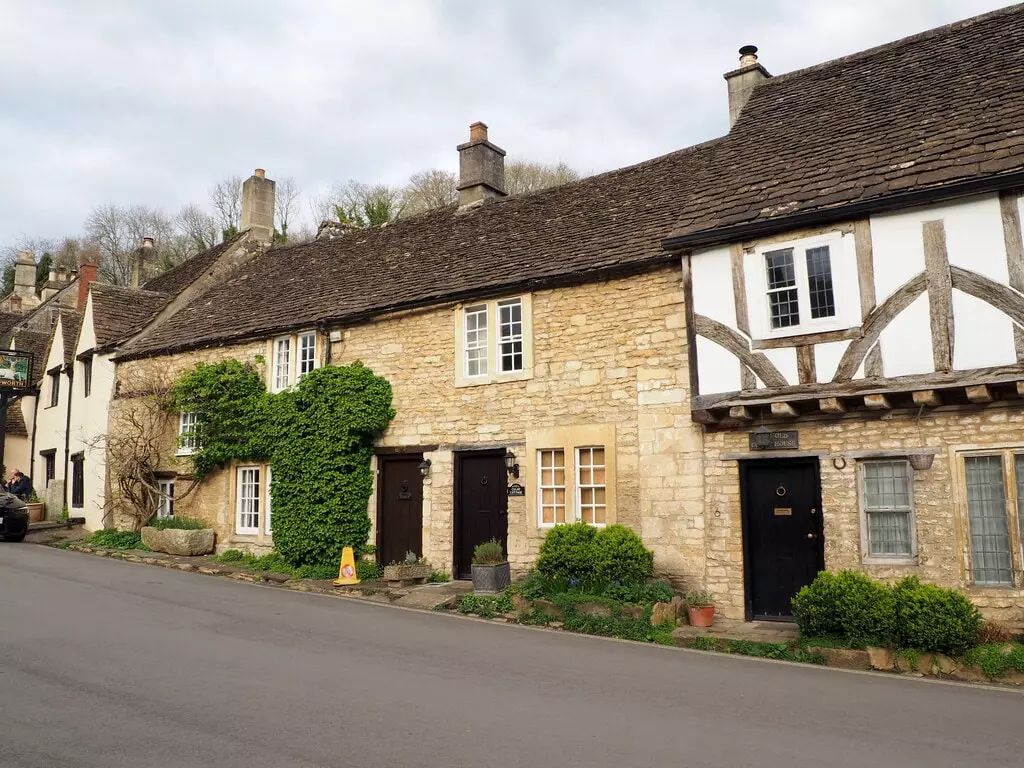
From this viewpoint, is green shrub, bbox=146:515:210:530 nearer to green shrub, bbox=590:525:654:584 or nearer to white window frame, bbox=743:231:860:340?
green shrub, bbox=590:525:654:584

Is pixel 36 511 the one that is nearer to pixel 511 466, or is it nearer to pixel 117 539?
pixel 117 539

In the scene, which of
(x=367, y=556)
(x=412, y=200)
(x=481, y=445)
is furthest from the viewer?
(x=412, y=200)

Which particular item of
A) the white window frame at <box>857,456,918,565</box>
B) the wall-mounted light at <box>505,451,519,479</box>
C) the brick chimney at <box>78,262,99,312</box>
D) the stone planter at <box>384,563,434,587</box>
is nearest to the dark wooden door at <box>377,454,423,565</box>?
the stone planter at <box>384,563,434,587</box>

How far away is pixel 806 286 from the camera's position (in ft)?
36.8

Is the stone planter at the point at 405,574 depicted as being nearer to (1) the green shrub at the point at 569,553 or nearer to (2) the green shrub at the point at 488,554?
(2) the green shrub at the point at 488,554

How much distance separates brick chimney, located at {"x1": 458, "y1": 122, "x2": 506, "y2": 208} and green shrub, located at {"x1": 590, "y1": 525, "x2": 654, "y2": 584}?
10.8 meters

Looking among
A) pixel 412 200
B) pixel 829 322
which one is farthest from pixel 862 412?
pixel 412 200

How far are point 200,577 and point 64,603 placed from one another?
4.06m

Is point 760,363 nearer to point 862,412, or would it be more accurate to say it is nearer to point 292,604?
point 862,412

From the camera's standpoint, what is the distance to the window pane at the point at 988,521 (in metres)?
9.79

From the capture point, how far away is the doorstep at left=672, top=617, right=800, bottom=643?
33.4ft

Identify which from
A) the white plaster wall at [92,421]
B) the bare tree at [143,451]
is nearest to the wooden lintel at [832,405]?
the bare tree at [143,451]

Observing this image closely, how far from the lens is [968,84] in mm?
12219

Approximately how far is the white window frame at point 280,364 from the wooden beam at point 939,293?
12.8 meters
